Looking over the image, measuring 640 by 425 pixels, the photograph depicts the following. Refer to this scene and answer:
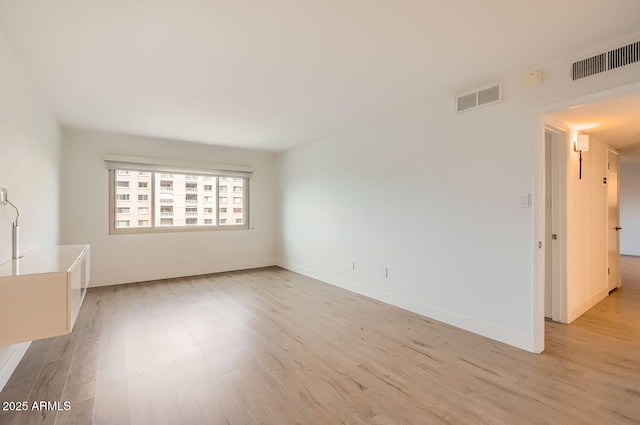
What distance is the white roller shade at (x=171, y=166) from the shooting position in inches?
189

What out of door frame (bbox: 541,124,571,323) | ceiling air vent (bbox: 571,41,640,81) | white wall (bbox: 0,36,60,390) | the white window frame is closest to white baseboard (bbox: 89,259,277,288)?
the white window frame

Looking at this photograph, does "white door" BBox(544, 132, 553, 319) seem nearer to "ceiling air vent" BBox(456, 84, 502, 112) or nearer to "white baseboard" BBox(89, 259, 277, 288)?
"ceiling air vent" BBox(456, 84, 502, 112)

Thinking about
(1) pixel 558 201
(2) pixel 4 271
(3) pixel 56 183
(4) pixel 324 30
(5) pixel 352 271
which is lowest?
(5) pixel 352 271

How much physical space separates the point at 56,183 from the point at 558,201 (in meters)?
6.19

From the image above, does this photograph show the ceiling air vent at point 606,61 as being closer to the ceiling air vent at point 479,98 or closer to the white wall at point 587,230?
the ceiling air vent at point 479,98

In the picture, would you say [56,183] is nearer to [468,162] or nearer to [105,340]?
[105,340]

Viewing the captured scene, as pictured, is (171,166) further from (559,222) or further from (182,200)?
(559,222)

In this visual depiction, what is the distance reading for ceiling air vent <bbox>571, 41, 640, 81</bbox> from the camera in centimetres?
208

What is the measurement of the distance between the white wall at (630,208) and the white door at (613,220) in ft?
15.1

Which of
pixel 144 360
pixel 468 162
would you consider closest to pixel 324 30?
pixel 468 162

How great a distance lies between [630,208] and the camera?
769cm

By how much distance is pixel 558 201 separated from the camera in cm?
323

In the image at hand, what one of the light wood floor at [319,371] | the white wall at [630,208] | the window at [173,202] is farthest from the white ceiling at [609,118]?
the white wall at [630,208]

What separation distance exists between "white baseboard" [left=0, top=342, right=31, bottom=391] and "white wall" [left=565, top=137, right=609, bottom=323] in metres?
4.91
